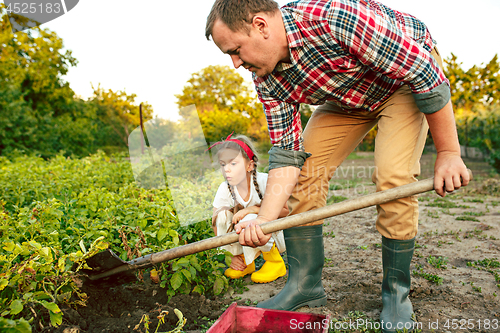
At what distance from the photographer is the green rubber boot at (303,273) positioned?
205 centimetres

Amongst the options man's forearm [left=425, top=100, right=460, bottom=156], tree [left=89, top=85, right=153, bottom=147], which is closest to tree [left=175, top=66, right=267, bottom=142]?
tree [left=89, top=85, right=153, bottom=147]

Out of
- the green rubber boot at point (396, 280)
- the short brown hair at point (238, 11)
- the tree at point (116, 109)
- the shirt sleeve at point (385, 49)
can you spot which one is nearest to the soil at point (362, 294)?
the green rubber boot at point (396, 280)

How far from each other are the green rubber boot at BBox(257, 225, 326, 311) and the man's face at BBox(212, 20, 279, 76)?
3.43 ft

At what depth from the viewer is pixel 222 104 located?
19.2 meters

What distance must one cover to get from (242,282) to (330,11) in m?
1.88

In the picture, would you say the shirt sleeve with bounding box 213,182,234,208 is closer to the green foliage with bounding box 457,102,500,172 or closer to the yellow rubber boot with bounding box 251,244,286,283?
the yellow rubber boot with bounding box 251,244,286,283

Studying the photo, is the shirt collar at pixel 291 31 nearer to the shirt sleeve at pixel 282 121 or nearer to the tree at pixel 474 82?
the shirt sleeve at pixel 282 121

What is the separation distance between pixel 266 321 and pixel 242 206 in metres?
1.22

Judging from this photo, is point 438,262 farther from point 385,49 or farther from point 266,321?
point 385,49

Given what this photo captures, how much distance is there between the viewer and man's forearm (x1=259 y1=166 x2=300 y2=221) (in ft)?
6.46

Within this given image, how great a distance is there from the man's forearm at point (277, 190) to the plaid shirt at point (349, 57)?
38cm

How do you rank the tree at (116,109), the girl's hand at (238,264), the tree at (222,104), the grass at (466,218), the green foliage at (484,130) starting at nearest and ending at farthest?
Result: the girl's hand at (238,264) < the grass at (466,218) < the green foliage at (484,130) < the tree at (222,104) < the tree at (116,109)

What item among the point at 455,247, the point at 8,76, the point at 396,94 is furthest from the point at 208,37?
the point at 8,76

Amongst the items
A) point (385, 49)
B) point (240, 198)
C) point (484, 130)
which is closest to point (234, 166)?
point (240, 198)
